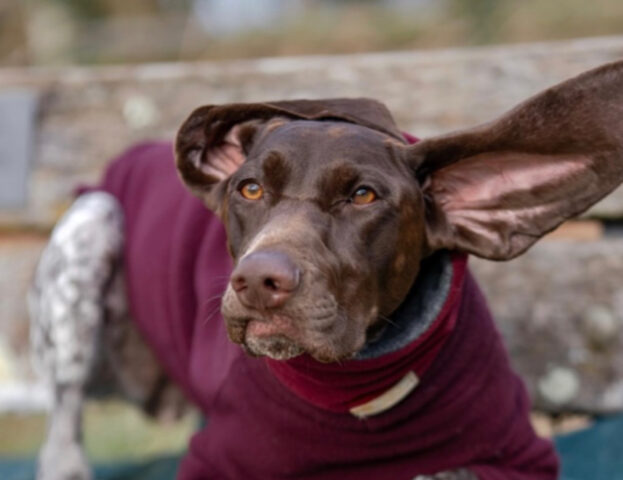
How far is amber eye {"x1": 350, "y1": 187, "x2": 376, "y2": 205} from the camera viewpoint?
223 cm

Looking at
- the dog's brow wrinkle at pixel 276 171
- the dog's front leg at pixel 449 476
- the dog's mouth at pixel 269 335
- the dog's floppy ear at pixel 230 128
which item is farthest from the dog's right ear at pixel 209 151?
the dog's front leg at pixel 449 476

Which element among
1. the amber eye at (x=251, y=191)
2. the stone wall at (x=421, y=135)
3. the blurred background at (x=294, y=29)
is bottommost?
the blurred background at (x=294, y=29)

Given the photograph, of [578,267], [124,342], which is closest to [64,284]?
[124,342]

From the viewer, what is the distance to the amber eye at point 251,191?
7.56 ft

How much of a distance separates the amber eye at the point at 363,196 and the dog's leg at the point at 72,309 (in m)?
1.45

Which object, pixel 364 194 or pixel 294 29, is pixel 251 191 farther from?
pixel 294 29

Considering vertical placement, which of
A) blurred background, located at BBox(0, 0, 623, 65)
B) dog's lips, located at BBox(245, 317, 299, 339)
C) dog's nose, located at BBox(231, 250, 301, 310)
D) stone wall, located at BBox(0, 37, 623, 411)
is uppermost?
dog's nose, located at BBox(231, 250, 301, 310)

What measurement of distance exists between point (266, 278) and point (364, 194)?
15.5 inches

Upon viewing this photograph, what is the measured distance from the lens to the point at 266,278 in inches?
76.4

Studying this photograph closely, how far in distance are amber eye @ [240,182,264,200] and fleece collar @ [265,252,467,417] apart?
375 millimetres

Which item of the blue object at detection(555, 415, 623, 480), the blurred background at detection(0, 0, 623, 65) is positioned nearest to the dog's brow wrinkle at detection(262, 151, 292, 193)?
the blue object at detection(555, 415, 623, 480)

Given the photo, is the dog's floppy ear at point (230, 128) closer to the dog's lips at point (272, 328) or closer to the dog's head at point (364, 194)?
the dog's head at point (364, 194)

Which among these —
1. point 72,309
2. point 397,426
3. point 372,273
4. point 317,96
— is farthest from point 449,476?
point 317,96

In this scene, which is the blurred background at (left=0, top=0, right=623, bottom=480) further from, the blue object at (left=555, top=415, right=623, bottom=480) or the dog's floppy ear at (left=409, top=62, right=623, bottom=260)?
the dog's floppy ear at (left=409, top=62, right=623, bottom=260)
